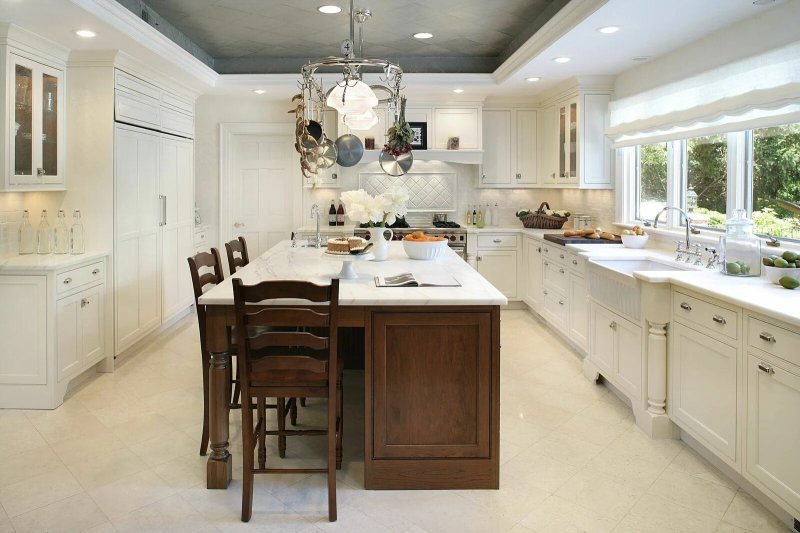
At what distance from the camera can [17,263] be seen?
154 inches

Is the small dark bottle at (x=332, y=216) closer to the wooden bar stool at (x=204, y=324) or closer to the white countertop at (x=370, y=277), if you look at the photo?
the white countertop at (x=370, y=277)

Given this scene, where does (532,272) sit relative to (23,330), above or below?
above

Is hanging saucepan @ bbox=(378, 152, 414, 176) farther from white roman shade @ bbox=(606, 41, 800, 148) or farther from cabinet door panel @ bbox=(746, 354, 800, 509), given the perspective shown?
cabinet door panel @ bbox=(746, 354, 800, 509)

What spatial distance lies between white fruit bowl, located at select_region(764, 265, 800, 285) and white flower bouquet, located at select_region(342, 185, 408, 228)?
1964 millimetres

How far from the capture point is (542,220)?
6.87m

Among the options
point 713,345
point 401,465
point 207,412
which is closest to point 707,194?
point 713,345

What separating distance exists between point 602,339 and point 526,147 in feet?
11.6

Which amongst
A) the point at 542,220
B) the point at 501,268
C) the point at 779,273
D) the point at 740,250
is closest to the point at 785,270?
the point at 779,273

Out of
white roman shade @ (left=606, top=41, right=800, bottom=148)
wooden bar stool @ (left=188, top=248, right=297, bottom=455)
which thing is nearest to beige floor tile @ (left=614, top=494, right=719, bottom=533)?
wooden bar stool @ (left=188, top=248, right=297, bottom=455)

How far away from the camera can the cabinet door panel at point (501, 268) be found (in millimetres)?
6955

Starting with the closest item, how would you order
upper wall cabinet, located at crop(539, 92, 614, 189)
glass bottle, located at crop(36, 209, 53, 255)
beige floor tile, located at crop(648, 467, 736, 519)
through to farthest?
beige floor tile, located at crop(648, 467, 736, 519) → glass bottle, located at crop(36, 209, 53, 255) → upper wall cabinet, located at crop(539, 92, 614, 189)

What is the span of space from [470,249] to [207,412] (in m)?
4.20

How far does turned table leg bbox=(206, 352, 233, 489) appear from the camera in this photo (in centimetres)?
279

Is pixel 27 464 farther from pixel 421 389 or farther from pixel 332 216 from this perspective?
pixel 332 216
